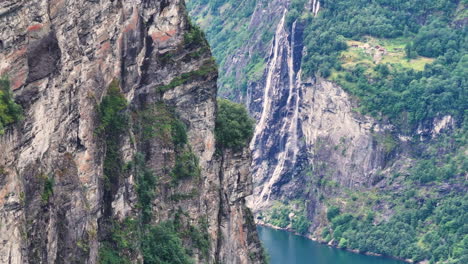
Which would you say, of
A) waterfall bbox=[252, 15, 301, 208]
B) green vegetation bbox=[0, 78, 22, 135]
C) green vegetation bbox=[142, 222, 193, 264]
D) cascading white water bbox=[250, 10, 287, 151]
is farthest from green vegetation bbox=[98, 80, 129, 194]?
cascading white water bbox=[250, 10, 287, 151]

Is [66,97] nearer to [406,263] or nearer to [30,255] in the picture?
[30,255]

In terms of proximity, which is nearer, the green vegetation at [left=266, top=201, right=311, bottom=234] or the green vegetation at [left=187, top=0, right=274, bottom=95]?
the green vegetation at [left=266, top=201, right=311, bottom=234]

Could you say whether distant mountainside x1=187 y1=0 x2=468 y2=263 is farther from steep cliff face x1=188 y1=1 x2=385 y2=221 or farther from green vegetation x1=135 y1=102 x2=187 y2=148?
green vegetation x1=135 y1=102 x2=187 y2=148

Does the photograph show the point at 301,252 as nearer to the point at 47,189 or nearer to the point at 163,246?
the point at 163,246

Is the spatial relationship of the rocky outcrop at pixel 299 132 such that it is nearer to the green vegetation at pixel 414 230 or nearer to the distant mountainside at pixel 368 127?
the distant mountainside at pixel 368 127

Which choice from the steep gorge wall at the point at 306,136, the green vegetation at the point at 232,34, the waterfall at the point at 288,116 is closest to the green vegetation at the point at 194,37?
the steep gorge wall at the point at 306,136

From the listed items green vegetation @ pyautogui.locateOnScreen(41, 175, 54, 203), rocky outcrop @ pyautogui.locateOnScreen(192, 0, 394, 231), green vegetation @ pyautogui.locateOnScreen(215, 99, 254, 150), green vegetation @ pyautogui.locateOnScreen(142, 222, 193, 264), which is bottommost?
rocky outcrop @ pyautogui.locateOnScreen(192, 0, 394, 231)
